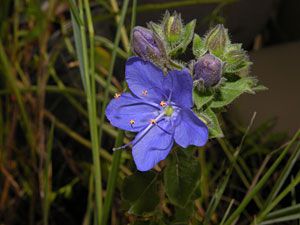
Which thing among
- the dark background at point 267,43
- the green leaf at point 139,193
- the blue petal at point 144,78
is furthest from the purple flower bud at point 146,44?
the dark background at point 267,43

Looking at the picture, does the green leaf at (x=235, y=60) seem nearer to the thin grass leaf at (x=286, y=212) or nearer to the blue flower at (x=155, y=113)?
the blue flower at (x=155, y=113)

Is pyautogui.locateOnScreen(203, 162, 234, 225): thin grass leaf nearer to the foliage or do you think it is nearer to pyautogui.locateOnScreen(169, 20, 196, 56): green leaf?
the foliage

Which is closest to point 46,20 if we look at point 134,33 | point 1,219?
point 1,219

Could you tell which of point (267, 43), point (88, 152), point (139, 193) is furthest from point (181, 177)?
point (267, 43)

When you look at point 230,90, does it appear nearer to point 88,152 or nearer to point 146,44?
point 146,44

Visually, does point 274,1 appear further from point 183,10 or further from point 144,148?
point 144,148

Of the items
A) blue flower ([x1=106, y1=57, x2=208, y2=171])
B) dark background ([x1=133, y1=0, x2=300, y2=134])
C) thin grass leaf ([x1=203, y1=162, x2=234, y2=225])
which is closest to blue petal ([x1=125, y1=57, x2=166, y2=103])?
blue flower ([x1=106, y1=57, x2=208, y2=171])

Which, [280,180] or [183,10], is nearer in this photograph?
[280,180]
